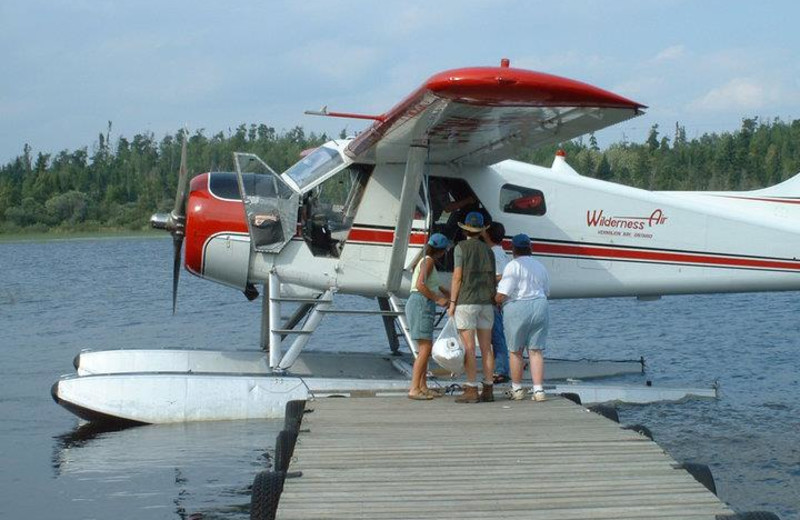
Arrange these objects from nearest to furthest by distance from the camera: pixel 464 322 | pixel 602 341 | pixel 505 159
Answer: pixel 464 322 < pixel 505 159 < pixel 602 341

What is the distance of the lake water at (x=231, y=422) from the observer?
852cm

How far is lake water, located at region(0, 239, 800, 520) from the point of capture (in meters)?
8.52

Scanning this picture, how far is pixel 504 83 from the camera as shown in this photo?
26.4 ft

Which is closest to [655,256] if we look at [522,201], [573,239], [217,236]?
[573,239]

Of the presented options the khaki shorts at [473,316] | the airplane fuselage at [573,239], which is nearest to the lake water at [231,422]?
the airplane fuselage at [573,239]

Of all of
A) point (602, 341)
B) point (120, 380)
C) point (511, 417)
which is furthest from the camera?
point (602, 341)

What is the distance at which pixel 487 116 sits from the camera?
943 cm

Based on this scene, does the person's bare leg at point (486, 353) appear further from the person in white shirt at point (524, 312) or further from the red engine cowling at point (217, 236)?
the red engine cowling at point (217, 236)

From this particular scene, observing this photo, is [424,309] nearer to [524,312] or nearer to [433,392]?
[433,392]

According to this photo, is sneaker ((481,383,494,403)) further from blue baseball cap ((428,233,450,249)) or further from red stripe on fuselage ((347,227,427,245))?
red stripe on fuselage ((347,227,427,245))

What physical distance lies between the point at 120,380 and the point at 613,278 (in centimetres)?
484

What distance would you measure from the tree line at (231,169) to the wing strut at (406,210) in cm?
3919

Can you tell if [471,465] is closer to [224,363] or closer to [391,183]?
[391,183]

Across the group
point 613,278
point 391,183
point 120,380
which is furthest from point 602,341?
point 120,380
